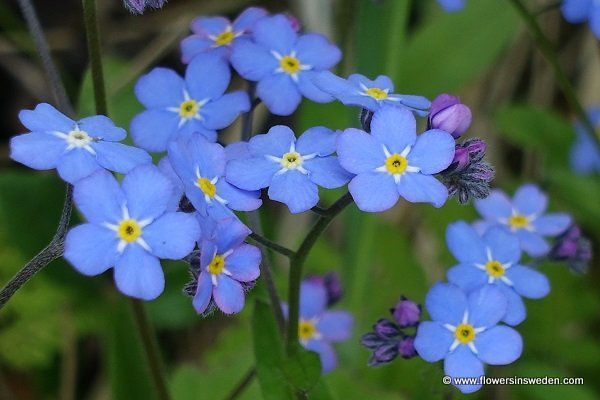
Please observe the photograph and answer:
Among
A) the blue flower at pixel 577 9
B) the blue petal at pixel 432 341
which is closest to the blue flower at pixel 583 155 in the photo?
the blue flower at pixel 577 9

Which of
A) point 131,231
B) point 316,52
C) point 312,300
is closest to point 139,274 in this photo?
point 131,231

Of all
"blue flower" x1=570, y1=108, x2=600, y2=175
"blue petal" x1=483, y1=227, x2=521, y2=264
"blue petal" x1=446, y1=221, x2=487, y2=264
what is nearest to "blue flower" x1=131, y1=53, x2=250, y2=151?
"blue petal" x1=446, y1=221, x2=487, y2=264

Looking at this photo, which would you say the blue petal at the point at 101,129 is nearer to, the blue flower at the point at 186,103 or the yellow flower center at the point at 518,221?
the blue flower at the point at 186,103

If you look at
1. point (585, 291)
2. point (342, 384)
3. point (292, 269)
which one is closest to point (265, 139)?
point (292, 269)

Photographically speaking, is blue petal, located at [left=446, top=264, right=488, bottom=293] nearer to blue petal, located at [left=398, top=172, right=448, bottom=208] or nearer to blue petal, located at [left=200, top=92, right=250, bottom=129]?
blue petal, located at [left=398, top=172, right=448, bottom=208]

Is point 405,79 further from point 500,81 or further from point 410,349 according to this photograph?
point 410,349

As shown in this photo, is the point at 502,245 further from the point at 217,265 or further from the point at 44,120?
the point at 44,120

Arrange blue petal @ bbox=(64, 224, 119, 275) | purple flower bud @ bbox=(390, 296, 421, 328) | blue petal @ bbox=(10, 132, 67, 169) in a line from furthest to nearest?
purple flower bud @ bbox=(390, 296, 421, 328) < blue petal @ bbox=(10, 132, 67, 169) < blue petal @ bbox=(64, 224, 119, 275)

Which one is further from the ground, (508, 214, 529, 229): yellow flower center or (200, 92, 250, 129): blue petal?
(200, 92, 250, 129): blue petal
